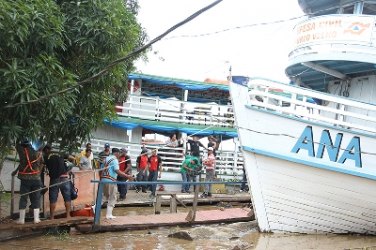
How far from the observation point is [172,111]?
20250mm

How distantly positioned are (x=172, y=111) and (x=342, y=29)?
1167cm

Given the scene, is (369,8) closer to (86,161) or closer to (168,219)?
(168,219)

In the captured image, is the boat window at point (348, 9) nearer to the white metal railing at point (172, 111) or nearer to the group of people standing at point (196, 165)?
the group of people standing at point (196, 165)

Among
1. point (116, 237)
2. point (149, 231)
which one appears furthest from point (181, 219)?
point (116, 237)

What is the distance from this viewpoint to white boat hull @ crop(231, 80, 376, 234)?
8.38m

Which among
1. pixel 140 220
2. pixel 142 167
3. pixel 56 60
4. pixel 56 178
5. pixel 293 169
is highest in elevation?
pixel 56 60

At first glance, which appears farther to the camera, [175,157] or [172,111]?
[172,111]

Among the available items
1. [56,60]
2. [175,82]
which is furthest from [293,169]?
[175,82]

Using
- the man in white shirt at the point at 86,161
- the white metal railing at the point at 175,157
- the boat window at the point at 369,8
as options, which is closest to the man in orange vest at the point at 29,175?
the man in white shirt at the point at 86,161

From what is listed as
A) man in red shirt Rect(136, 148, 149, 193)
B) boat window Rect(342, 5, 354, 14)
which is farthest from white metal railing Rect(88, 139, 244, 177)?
boat window Rect(342, 5, 354, 14)

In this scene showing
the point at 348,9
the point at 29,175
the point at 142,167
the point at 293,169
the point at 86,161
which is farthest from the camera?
the point at 142,167

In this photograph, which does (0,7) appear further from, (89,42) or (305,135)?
(305,135)

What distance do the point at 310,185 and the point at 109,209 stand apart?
391 centimetres

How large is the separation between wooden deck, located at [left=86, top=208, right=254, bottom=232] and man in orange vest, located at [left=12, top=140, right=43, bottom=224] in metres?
0.99
